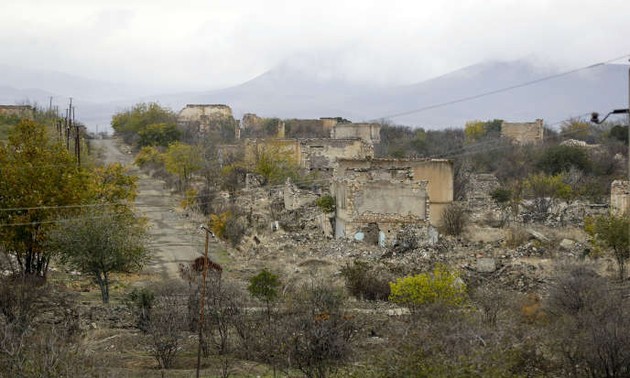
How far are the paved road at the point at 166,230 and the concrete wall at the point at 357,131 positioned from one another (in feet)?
52.1

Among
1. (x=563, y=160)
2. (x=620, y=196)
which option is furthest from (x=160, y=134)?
(x=620, y=196)

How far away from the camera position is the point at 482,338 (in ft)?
41.5

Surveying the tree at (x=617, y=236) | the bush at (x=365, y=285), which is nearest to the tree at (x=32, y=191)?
the bush at (x=365, y=285)

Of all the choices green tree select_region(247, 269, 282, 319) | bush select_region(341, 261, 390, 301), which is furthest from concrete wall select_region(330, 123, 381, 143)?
green tree select_region(247, 269, 282, 319)

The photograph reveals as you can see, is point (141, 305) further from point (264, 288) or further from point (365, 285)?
point (365, 285)

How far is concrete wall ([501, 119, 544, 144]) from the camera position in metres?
63.5

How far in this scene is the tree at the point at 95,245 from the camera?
20203 millimetres

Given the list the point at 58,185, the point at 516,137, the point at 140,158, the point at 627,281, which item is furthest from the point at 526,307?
the point at 516,137

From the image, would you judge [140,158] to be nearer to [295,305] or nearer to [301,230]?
[301,230]

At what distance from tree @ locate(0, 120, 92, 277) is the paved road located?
4030 millimetres

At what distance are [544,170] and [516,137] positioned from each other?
709 inches

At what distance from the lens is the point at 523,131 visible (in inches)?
2557

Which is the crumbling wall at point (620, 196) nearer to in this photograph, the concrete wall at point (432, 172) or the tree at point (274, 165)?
the concrete wall at point (432, 172)

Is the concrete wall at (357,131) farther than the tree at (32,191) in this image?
Yes
